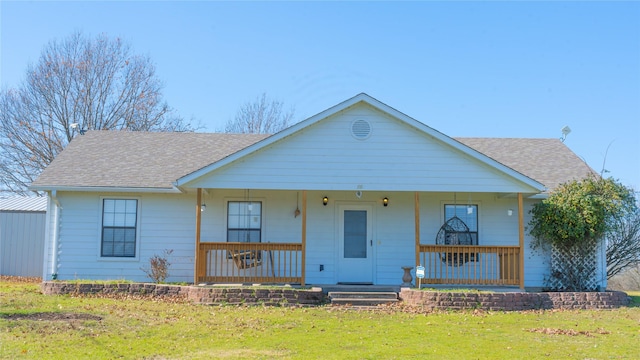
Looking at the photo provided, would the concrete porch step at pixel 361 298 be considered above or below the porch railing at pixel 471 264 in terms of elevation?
below

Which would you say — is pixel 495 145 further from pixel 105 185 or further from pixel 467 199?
pixel 105 185

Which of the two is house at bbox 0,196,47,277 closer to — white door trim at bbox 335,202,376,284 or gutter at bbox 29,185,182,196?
gutter at bbox 29,185,182,196

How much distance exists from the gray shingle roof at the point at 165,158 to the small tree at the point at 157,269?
6.03ft

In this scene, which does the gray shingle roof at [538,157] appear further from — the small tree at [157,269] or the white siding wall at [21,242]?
the white siding wall at [21,242]

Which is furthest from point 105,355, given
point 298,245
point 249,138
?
point 249,138

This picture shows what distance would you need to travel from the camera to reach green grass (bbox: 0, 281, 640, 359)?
8.66 m

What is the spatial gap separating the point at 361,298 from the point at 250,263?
317 cm

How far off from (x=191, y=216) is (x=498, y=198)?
805 centimetres

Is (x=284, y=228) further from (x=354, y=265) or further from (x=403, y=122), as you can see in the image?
(x=403, y=122)

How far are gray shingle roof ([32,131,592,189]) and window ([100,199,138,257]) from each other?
810 millimetres

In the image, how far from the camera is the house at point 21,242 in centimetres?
1978

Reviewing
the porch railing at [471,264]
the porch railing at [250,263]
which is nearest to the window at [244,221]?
the porch railing at [250,263]

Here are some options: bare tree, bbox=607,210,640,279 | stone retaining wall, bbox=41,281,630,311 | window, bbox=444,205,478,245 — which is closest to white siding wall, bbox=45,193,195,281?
stone retaining wall, bbox=41,281,630,311

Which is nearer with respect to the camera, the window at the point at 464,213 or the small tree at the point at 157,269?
the small tree at the point at 157,269
